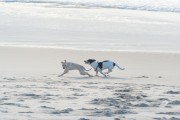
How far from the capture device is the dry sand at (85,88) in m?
7.55

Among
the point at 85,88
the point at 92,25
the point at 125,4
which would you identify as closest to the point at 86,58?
the point at 85,88

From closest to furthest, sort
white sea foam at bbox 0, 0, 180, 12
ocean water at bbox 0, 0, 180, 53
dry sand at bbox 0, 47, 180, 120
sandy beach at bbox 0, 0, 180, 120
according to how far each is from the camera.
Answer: dry sand at bbox 0, 47, 180, 120 < sandy beach at bbox 0, 0, 180, 120 < ocean water at bbox 0, 0, 180, 53 < white sea foam at bbox 0, 0, 180, 12

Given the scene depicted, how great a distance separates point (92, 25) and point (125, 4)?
9.22 metres

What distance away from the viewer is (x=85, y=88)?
9.81m

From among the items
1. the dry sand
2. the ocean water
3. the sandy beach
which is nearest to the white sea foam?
the ocean water

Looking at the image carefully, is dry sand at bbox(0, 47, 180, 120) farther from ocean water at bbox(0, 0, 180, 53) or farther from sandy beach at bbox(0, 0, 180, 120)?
ocean water at bbox(0, 0, 180, 53)

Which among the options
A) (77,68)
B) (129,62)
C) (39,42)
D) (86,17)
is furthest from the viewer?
(86,17)

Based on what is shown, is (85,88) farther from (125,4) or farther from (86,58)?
(125,4)

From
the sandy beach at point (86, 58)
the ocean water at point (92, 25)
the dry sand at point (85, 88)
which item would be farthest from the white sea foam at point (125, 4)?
the dry sand at point (85, 88)

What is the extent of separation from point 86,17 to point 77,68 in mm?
11675

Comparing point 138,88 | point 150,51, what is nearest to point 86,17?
point 150,51

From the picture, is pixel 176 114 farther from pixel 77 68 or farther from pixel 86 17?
pixel 86 17

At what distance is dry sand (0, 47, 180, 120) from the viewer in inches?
297

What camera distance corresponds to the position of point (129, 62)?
13.6 m
